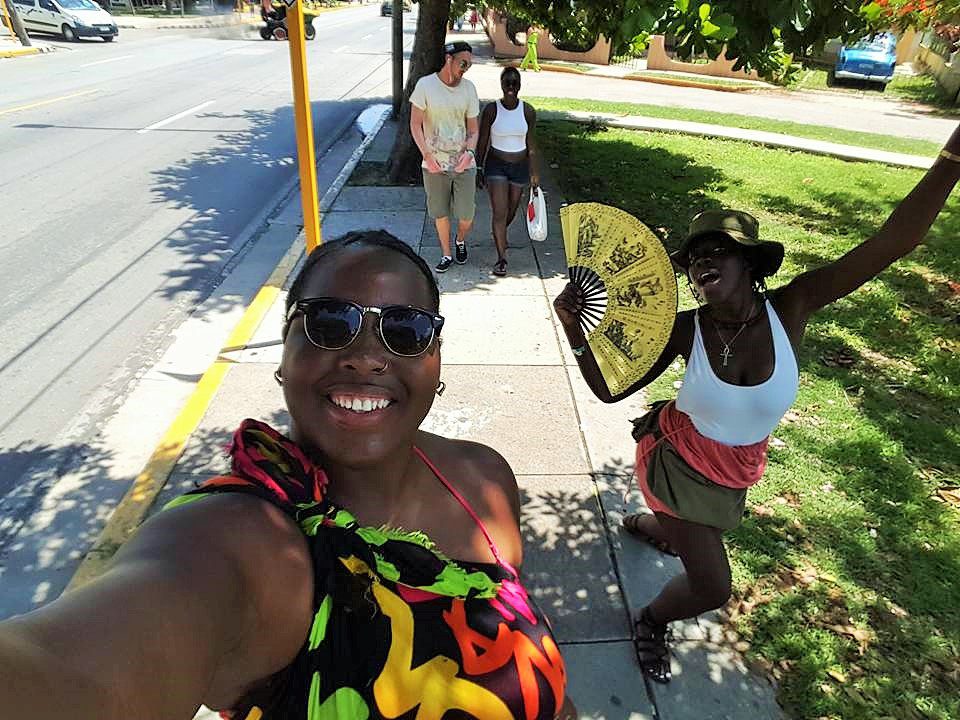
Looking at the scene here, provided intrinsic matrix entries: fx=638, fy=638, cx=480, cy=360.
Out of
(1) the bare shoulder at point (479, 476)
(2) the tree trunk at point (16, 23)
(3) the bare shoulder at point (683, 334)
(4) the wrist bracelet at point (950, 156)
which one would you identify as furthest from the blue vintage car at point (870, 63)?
(2) the tree trunk at point (16, 23)

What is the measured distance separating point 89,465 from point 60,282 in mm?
3060

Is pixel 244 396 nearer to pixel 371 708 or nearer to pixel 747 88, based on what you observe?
pixel 371 708

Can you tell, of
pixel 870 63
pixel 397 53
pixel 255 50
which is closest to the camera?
pixel 397 53

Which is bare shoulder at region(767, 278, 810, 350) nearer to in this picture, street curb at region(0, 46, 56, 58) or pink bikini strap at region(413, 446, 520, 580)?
pink bikini strap at region(413, 446, 520, 580)

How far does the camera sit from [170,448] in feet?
11.8

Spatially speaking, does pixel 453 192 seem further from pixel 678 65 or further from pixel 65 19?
pixel 65 19

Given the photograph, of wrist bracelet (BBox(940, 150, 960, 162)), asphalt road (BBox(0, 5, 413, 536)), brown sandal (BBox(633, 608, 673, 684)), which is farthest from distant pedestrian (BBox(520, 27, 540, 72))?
brown sandal (BBox(633, 608, 673, 684))

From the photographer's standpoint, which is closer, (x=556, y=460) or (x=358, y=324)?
(x=358, y=324)

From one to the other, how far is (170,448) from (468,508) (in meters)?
2.64

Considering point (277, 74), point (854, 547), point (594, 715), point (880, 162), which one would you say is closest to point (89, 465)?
point (594, 715)

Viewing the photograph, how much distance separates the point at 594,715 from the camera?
228 centimetres

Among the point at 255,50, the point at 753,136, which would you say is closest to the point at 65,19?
the point at 255,50

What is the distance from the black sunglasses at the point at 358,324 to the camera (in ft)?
4.30

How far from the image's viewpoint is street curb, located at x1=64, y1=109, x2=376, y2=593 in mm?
2867
